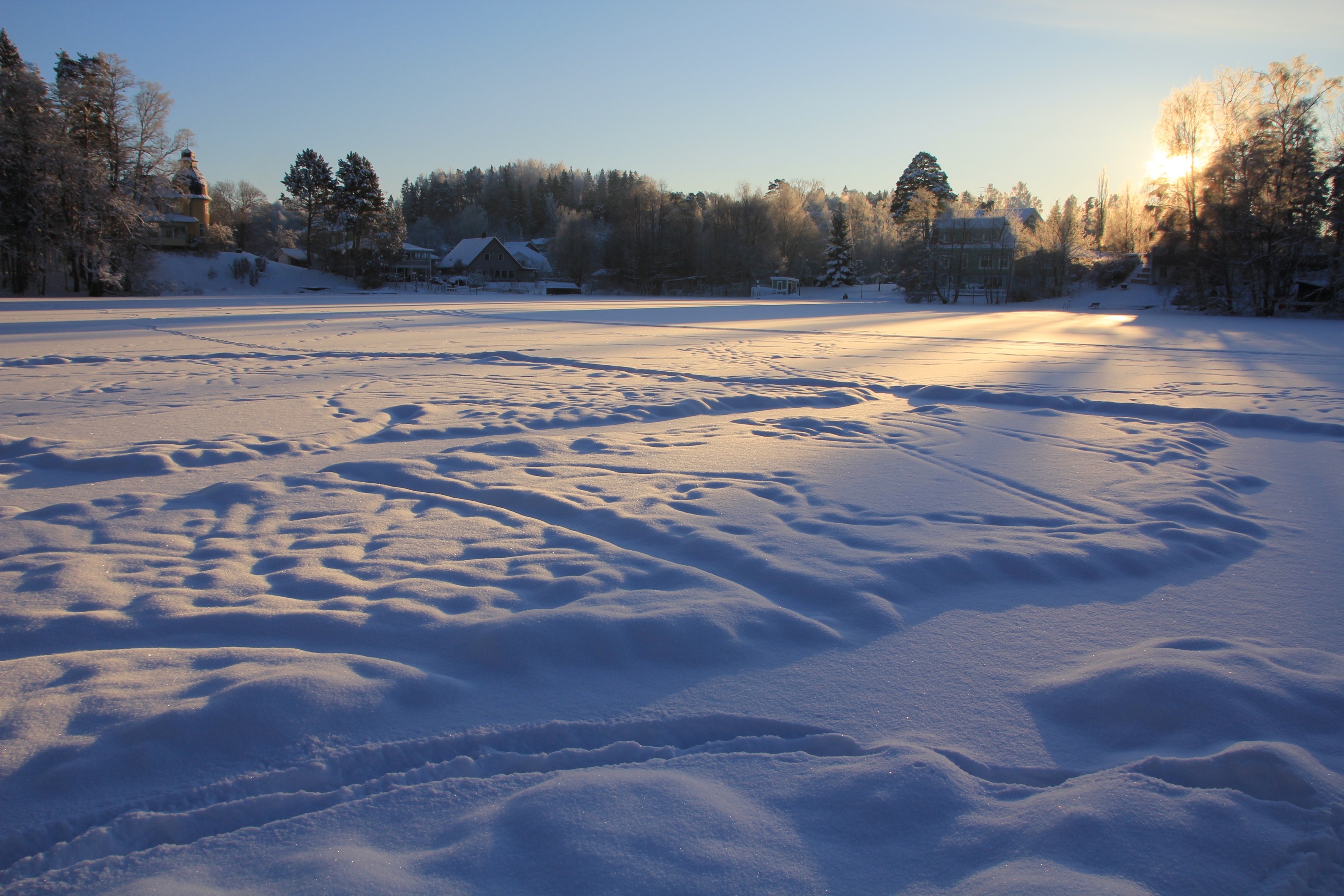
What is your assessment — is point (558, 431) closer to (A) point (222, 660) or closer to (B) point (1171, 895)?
(A) point (222, 660)

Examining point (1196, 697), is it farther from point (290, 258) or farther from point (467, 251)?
point (467, 251)

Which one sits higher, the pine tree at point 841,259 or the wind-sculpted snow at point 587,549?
the pine tree at point 841,259

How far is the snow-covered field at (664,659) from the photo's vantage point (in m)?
1.38

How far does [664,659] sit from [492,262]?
222 ft

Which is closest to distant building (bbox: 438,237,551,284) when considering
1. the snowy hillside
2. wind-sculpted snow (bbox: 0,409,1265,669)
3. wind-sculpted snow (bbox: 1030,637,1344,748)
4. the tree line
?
the snowy hillside

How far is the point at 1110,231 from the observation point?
58.7m

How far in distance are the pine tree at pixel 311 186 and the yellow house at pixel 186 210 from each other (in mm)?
5544

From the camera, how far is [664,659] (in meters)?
2.09

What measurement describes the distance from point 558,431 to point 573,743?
355 centimetres

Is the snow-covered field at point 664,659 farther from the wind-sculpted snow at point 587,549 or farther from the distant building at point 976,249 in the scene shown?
the distant building at point 976,249

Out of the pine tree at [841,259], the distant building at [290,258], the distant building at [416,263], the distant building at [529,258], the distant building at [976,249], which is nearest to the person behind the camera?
the distant building at [976,249]

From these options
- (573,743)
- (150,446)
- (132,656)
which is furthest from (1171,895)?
(150,446)

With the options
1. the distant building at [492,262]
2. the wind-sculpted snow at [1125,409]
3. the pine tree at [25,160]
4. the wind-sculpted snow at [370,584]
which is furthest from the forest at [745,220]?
the wind-sculpted snow at [370,584]

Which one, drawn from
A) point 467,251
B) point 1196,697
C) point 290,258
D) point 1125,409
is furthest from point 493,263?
point 1196,697
